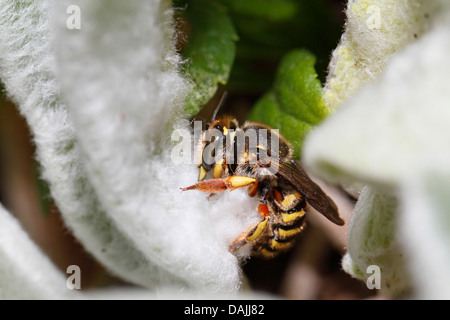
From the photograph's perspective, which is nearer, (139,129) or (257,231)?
(139,129)

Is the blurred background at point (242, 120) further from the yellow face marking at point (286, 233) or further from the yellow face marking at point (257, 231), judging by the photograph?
the yellow face marking at point (257, 231)

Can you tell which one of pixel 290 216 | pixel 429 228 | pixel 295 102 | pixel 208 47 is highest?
pixel 429 228

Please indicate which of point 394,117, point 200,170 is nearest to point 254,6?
point 200,170

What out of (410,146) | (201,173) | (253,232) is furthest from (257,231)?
(410,146)

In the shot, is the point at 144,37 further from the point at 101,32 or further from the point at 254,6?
the point at 254,6

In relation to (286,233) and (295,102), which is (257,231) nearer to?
(286,233)

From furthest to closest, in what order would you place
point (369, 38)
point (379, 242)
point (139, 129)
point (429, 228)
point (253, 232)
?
point (253, 232), point (369, 38), point (379, 242), point (139, 129), point (429, 228)

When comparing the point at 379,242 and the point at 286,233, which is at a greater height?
the point at 379,242
